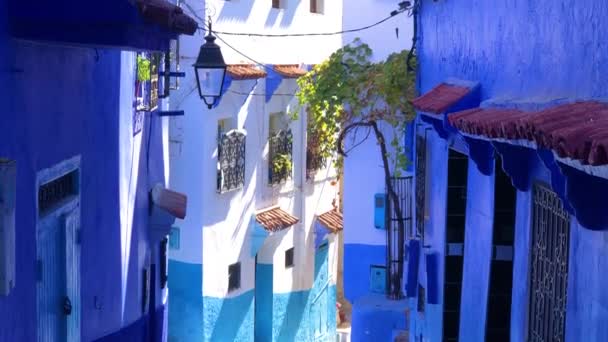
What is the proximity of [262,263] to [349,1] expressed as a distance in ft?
23.3

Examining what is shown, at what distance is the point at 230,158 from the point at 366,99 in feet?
16.8

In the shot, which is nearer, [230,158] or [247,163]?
[230,158]

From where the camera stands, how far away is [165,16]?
706 cm

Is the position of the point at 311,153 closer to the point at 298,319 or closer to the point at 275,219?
the point at 275,219

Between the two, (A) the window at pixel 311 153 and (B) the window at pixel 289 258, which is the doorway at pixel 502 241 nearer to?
(B) the window at pixel 289 258

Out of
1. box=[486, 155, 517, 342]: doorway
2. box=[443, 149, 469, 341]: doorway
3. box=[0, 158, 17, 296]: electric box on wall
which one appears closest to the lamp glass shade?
box=[443, 149, 469, 341]: doorway

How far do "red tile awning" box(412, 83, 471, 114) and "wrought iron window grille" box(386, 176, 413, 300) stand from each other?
6522 millimetres

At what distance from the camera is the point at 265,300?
77.4ft

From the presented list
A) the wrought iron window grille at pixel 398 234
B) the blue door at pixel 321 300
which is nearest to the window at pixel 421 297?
the wrought iron window grille at pixel 398 234

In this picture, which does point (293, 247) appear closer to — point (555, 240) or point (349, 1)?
point (349, 1)

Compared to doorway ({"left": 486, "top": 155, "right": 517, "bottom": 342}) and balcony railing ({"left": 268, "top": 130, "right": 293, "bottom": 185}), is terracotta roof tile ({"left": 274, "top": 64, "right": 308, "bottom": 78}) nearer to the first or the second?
balcony railing ({"left": 268, "top": 130, "right": 293, "bottom": 185})

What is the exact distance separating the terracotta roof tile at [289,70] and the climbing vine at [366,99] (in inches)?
169

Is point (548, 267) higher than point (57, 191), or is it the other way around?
point (57, 191)

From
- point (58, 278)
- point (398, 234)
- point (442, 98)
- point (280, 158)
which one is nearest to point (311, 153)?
point (280, 158)
